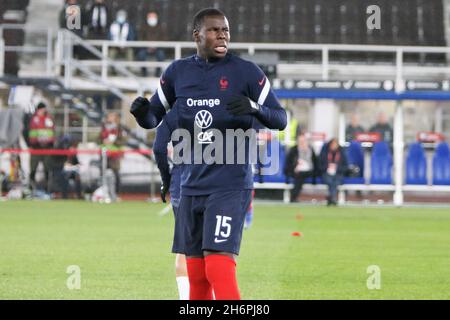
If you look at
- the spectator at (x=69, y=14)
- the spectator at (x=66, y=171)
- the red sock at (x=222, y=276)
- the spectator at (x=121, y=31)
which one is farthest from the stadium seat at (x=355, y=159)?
the red sock at (x=222, y=276)

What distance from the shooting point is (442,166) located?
29547 millimetres

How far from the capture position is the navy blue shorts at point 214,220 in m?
7.63

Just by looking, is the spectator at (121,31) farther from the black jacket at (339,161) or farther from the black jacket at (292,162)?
the black jacket at (339,161)

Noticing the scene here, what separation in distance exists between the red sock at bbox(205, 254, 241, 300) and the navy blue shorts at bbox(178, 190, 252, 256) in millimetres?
70

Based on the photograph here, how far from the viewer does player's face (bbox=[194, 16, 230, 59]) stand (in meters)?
7.75

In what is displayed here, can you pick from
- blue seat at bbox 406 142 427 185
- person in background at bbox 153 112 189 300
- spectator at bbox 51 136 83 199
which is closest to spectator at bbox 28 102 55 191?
spectator at bbox 51 136 83 199

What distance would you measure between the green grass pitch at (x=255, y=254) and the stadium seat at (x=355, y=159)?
427 cm

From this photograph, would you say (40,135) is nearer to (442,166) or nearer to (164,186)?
(442,166)

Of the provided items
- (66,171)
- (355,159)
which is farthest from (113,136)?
(355,159)

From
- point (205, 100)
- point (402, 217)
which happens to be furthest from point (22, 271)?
point (402, 217)

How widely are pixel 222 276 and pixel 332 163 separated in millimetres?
20537

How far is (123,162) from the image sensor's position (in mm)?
30094

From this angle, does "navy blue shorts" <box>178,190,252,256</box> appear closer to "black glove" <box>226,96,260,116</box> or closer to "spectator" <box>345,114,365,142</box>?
"black glove" <box>226,96,260,116</box>

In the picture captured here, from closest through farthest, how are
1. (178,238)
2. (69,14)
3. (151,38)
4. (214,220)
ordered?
1. (214,220)
2. (178,238)
3. (69,14)
4. (151,38)
